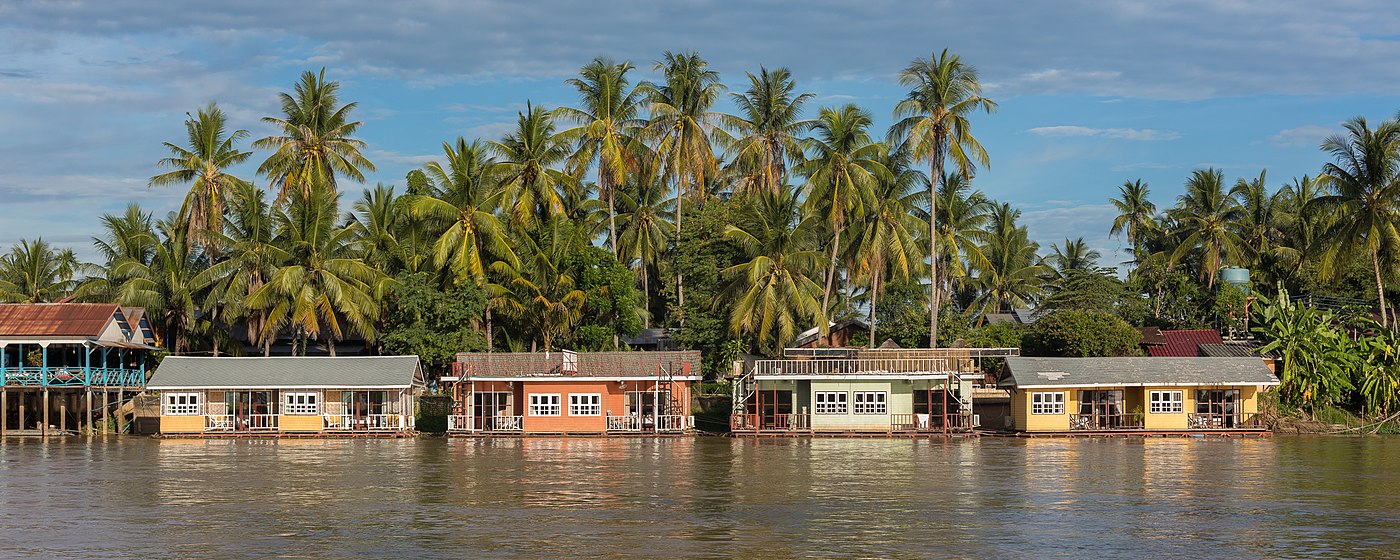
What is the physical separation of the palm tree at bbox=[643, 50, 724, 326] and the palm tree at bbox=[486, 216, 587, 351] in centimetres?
599

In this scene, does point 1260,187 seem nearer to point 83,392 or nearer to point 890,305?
point 890,305

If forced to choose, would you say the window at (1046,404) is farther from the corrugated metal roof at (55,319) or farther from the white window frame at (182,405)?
the corrugated metal roof at (55,319)

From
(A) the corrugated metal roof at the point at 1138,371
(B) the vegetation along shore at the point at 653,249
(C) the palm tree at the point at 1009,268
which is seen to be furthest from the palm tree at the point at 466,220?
(C) the palm tree at the point at 1009,268

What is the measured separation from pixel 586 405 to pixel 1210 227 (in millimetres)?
38229

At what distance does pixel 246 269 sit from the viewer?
185 ft

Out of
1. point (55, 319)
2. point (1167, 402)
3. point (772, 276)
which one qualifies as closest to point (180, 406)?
point (55, 319)

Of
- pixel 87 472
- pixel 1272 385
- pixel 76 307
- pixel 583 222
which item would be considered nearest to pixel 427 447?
pixel 87 472

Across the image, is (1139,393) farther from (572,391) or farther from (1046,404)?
(572,391)

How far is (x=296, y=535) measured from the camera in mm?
23969

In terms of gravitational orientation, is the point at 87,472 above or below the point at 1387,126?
below

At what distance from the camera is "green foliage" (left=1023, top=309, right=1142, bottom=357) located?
56125 millimetres

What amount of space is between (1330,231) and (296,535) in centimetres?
4685

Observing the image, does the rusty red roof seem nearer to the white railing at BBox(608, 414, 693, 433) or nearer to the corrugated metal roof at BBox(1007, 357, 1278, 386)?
the corrugated metal roof at BBox(1007, 357, 1278, 386)

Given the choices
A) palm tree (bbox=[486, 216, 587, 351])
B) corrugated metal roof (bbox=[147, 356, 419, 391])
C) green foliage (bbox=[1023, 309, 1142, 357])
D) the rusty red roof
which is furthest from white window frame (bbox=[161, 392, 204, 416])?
the rusty red roof
